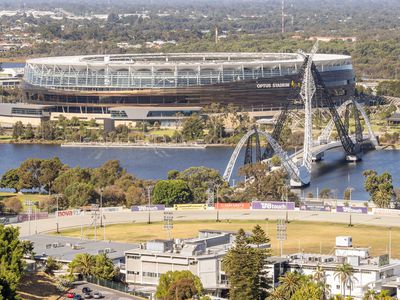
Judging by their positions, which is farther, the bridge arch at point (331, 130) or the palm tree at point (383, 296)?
the bridge arch at point (331, 130)

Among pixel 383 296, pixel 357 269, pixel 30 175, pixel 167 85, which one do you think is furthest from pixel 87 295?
pixel 167 85

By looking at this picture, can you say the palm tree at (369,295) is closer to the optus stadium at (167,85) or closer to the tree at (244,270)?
the tree at (244,270)

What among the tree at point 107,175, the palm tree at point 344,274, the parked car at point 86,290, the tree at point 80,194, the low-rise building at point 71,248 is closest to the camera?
the palm tree at point 344,274

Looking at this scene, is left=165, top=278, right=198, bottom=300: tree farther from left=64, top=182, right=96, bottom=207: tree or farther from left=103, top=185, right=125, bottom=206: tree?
left=103, top=185, right=125, bottom=206: tree

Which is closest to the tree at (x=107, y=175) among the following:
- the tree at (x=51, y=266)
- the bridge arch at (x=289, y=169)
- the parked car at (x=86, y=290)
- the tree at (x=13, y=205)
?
the bridge arch at (x=289, y=169)

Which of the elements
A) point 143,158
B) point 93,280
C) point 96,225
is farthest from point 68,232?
point 143,158

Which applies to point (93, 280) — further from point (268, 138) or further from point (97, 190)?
point (268, 138)

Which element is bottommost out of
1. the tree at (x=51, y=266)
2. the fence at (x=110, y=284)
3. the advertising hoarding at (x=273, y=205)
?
the fence at (x=110, y=284)
